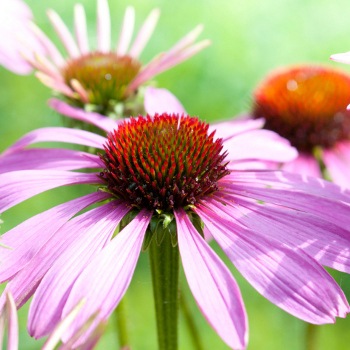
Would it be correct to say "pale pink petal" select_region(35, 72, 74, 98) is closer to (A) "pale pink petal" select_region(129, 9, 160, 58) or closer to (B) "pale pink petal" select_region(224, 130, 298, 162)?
(A) "pale pink petal" select_region(129, 9, 160, 58)

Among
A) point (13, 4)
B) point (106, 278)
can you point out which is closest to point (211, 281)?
point (106, 278)

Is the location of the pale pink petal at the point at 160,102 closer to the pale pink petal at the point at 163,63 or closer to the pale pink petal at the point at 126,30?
the pale pink petal at the point at 163,63

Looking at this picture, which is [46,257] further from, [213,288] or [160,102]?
[160,102]

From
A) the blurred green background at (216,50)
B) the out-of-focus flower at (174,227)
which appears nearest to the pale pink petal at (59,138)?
the out-of-focus flower at (174,227)

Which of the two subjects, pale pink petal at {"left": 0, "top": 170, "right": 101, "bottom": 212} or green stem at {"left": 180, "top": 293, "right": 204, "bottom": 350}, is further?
green stem at {"left": 180, "top": 293, "right": 204, "bottom": 350}

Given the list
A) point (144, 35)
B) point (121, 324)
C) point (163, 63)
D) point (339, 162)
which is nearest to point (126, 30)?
point (144, 35)

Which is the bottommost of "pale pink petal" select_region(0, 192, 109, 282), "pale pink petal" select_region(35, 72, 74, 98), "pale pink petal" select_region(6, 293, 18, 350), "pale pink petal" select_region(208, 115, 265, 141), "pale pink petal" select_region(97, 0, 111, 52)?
"pale pink petal" select_region(6, 293, 18, 350)

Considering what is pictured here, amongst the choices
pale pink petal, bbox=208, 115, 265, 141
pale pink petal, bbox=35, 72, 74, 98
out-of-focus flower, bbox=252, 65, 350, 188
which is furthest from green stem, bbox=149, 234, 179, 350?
out-of-focus flower, bbox=252, 65, 350, 188

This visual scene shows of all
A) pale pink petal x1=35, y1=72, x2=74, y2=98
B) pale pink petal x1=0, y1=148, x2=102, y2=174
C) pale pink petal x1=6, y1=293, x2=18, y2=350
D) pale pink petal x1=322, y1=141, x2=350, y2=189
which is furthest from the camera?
pale pink petal x1=322, y1=141, x2=350, y2=189
